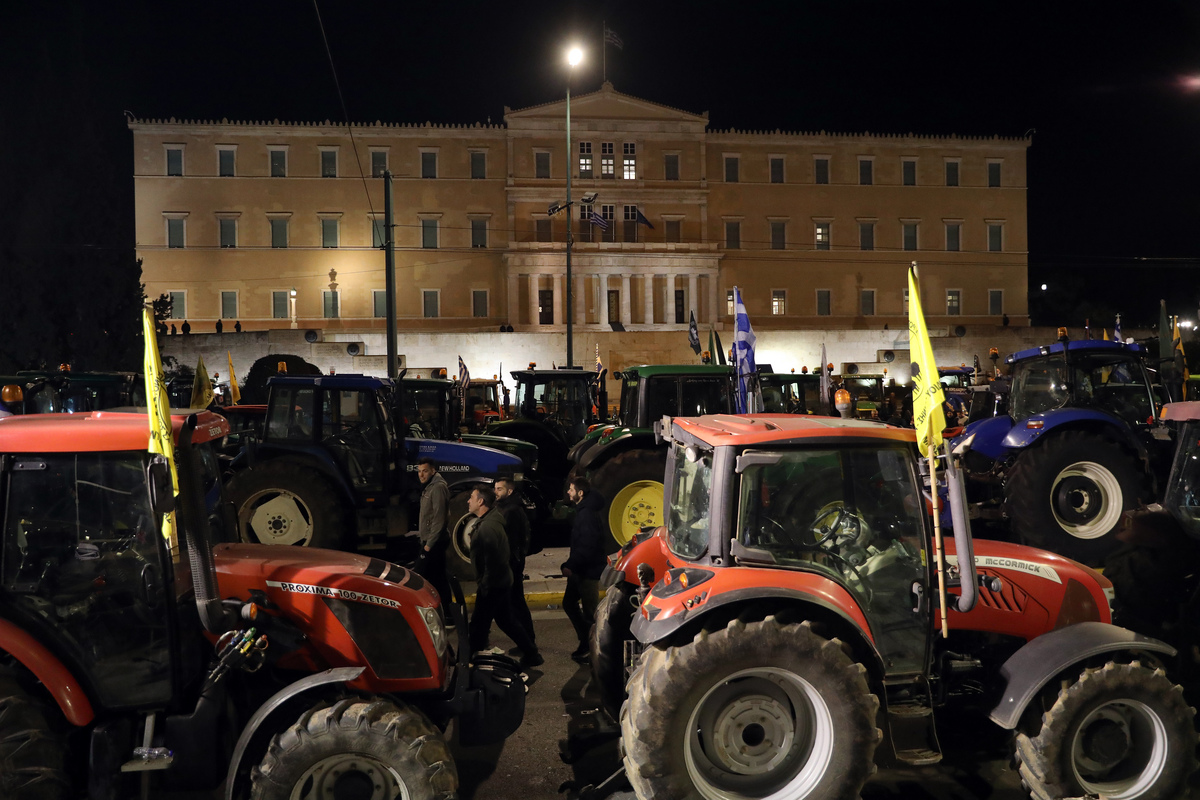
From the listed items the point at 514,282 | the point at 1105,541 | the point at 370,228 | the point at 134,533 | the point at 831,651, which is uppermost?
the point at 370,228

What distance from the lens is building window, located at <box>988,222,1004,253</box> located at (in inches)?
2322

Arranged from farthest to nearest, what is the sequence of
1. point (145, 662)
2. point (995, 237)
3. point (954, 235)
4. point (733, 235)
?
point (995, 237)
point (954, 235)
point (733, 235)
point (145, 662)

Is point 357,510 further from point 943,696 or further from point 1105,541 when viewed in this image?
point 1105,541

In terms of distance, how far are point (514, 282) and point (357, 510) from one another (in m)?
44.7

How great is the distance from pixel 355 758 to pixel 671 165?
54.7 metres

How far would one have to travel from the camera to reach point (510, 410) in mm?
23891

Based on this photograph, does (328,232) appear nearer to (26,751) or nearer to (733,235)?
(733,235)

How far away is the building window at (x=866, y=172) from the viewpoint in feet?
188

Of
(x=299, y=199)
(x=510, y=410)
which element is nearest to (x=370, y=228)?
(x=299, y=199)

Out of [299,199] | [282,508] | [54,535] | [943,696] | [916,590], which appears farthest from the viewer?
[299,199]

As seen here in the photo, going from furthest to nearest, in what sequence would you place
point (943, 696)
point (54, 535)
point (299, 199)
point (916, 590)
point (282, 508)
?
point (299, 199), point (282, 508), point (943, 696), point (916, 590), point (54, 535)

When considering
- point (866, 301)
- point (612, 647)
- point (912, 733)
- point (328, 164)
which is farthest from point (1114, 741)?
point (866, 301)

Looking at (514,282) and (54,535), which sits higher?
(514,282)

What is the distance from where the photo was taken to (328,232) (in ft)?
176
